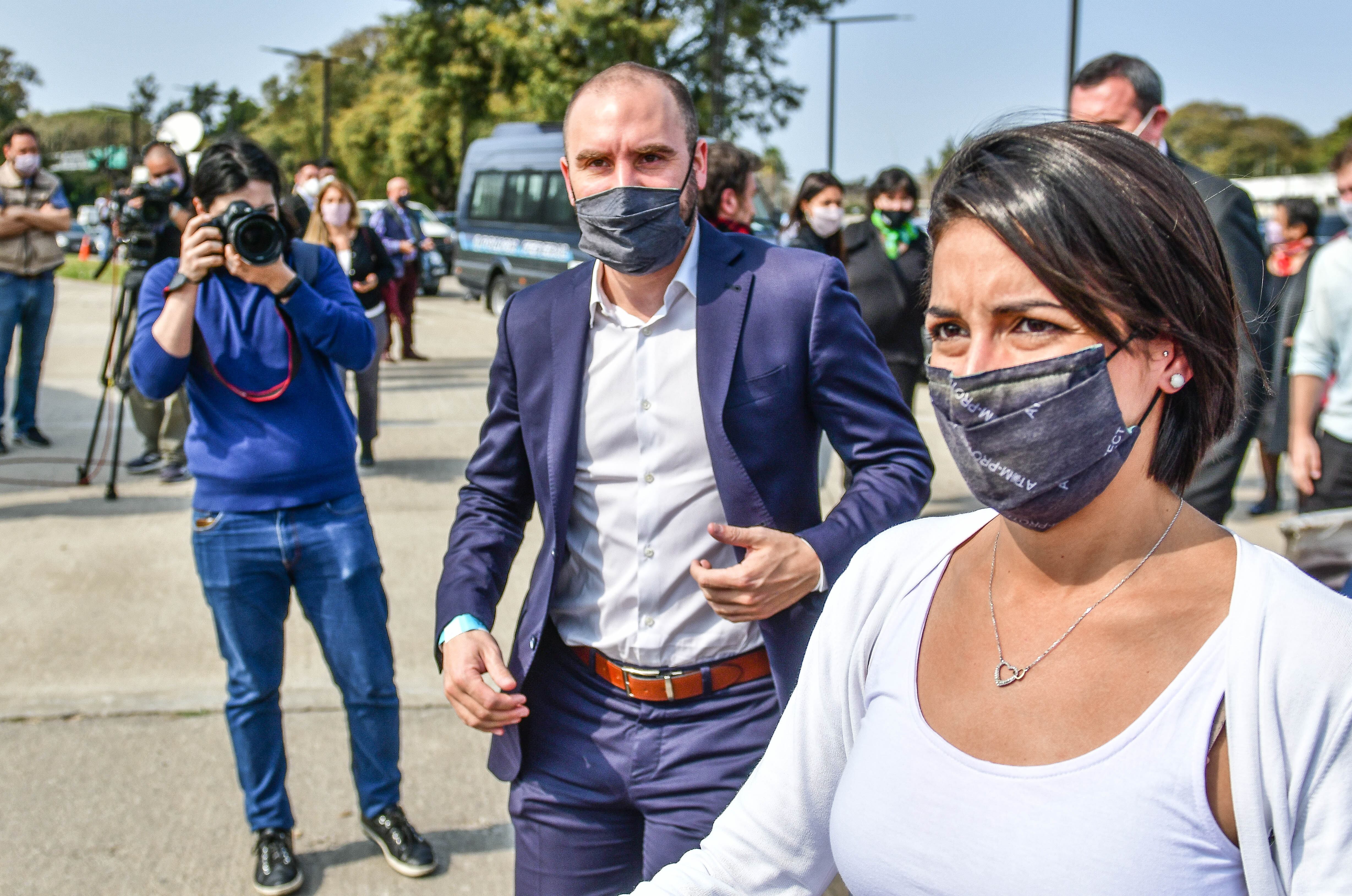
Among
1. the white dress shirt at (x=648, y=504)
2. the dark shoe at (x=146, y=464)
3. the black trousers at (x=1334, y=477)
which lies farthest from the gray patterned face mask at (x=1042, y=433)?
the dark shoe at (x=146, y=464)

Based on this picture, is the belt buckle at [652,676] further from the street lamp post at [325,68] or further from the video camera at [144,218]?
the street lamp post at [325,68]

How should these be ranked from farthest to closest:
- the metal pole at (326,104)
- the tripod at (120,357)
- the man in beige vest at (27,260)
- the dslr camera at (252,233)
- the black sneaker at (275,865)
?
1. the metal pole at (326,104)
2. the man in beige vest at (27,260)
3. the tripod at (120,357)
4. the black sneaker at (275,865)
5. the dslr camera at (252,233)

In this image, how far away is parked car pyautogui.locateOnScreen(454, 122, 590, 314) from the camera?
1680cm

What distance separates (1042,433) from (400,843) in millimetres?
2786

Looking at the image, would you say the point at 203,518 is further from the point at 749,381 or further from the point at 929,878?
the point at 929,878

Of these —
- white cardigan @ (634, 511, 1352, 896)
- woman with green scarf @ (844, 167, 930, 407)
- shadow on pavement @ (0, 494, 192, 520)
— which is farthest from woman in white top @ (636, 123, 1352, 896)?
shadow on pavement @ (0, 494, 192, 520)

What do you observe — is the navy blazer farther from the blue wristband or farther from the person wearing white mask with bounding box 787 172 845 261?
the person wearing white mask with bounding box 787 172 845 261

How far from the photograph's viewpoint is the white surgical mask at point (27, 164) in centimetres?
838

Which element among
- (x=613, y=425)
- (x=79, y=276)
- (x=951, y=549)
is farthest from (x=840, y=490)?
(x=79, y=276)

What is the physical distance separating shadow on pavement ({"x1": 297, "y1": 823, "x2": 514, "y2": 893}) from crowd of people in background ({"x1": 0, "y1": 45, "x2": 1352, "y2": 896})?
0.37ft

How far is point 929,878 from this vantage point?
4.31 feet

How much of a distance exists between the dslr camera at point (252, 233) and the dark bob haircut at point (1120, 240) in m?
2.41

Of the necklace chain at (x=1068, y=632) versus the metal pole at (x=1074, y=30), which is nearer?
the necklace chain at (x=1068, y=632)

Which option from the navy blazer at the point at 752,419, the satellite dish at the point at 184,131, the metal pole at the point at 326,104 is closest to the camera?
the navy blazer at the point at 752,419
